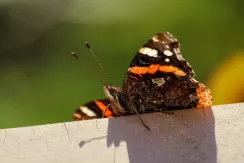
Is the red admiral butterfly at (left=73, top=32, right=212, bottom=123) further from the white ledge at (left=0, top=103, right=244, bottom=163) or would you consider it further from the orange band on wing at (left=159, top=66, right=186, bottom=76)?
the white ledge at (left=0, top=103, right=244, bottom=163)

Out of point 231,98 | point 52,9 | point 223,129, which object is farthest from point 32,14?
point 223,129

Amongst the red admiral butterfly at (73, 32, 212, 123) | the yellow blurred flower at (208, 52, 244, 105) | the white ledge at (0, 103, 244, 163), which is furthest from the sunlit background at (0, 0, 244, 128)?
the white ledge at (0, 103, 244, 163)

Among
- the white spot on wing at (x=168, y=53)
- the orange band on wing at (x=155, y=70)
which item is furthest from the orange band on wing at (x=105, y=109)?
the white spot on wing at (x=168, y=53)

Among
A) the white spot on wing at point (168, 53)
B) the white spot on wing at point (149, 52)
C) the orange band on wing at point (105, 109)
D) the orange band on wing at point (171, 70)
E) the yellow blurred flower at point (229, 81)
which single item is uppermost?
the white spot on wing at point (149, 52)

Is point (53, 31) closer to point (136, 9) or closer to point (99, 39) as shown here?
point (99, 39)

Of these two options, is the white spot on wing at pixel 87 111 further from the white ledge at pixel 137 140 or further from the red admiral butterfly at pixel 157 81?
the white ledge at pixel 137 140

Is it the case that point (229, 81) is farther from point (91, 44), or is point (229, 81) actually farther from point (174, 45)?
point (174, 45)
